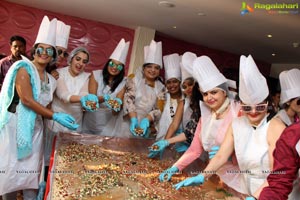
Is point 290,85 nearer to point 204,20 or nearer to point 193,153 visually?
point 193,153

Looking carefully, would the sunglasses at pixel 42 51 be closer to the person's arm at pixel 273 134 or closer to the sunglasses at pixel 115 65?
the sunglasses at pixel 115 65

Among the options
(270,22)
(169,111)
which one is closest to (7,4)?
(169,111)

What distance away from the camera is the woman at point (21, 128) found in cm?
200

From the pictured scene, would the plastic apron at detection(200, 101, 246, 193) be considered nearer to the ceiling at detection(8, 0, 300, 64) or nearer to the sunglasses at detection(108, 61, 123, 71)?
the sunglasses at detection(108, 61, 123, 71)

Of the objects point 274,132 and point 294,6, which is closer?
point 274,132

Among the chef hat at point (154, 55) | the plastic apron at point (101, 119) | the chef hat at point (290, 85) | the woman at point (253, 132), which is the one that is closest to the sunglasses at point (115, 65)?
the plastic apron at point (101, 119)

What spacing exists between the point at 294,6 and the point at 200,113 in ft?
6.40

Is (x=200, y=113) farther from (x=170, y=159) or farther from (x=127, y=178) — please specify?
(x=127, y=178)

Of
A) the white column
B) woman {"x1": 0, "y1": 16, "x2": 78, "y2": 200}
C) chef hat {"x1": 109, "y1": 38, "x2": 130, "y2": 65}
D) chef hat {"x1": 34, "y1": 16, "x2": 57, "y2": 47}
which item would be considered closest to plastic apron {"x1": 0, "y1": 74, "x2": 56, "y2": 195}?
woman {"x1": 0, "y1": 16, "x2": 78, "y2": 200}

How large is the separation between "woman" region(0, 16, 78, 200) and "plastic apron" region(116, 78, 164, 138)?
2.86 ft

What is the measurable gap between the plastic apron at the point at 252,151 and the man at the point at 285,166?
0.32 metres

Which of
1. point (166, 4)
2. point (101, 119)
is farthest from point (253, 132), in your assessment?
point (166, 4)

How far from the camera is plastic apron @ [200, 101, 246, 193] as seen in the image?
178cm

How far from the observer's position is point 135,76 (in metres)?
3.04
